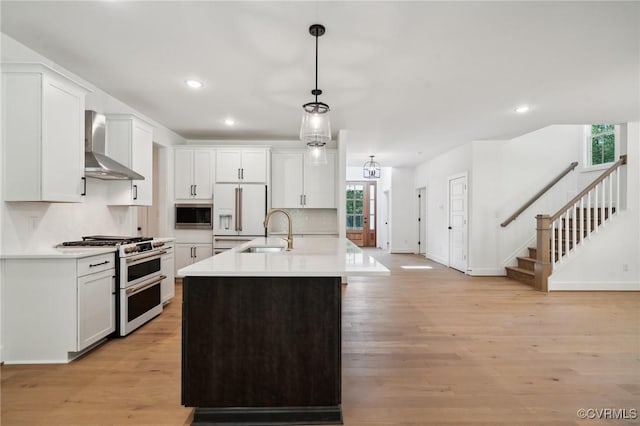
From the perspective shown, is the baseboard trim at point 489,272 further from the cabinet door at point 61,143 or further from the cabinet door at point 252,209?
the cabinet door at point 61,143

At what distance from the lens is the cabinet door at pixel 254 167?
5770 mm

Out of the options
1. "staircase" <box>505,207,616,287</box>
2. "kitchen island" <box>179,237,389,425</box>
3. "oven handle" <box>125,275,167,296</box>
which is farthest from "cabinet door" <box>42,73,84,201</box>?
"staircase" <box>505,207,616,287</box>

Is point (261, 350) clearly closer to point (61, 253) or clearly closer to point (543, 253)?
point (61, 253)

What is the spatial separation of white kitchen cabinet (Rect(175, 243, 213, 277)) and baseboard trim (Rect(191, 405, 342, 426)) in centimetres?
403

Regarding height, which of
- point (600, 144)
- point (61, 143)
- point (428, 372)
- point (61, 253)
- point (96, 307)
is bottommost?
point (428, 372)

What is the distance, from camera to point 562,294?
500cm

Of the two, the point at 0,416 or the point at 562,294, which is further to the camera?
the point at 562,294

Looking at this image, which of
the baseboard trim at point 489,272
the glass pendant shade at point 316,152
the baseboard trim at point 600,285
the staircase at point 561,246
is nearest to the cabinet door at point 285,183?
the glass pendant shade at point 316,152

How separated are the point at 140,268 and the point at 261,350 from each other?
2.24 meters

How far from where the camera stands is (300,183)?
6.01 metres

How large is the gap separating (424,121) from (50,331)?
5.23 m

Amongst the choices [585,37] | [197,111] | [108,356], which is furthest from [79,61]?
[585,37]

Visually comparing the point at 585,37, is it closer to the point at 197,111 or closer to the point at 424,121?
the point at 424,121

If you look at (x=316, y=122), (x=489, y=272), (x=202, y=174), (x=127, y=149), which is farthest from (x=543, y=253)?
(x=127, y=149)
